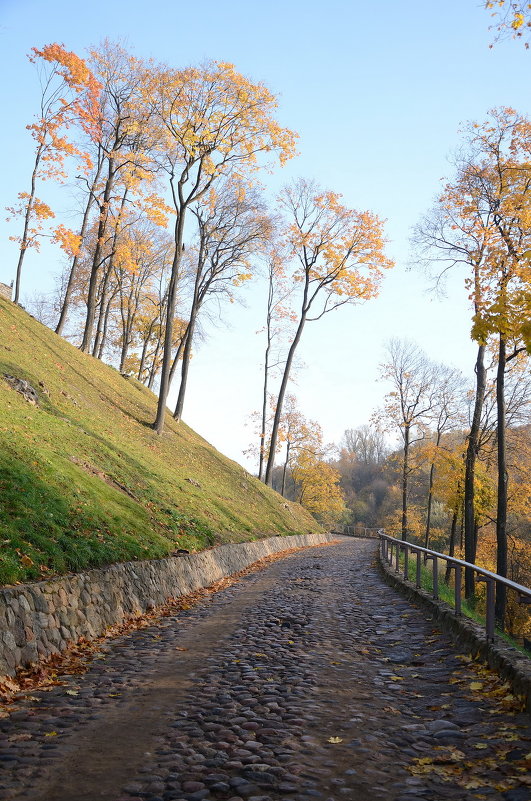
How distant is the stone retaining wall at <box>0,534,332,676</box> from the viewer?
6578mm

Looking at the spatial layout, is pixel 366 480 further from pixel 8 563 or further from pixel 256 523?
pixel 8 563

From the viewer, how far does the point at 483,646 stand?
714 centimetres

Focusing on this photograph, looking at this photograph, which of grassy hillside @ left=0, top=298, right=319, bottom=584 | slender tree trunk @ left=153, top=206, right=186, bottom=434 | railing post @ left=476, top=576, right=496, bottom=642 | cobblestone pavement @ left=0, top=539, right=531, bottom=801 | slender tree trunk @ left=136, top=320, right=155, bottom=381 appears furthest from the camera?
slender tree trunk @ left=136, top=320, right=155, bottom=381

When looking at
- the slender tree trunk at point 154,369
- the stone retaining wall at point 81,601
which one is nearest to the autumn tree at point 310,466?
the slender tree trunk at point 154,369

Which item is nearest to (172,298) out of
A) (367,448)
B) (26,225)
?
(26,225)

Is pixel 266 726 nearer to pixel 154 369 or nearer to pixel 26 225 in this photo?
pixel 26 225

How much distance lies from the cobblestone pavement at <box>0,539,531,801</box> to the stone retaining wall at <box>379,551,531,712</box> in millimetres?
235

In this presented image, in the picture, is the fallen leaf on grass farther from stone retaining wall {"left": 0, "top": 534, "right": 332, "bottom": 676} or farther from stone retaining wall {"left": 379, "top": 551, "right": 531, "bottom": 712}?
stone retaining wall {"left": 379, "top": 551, "right": 531, "bottom": 712}

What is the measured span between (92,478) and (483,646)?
8764 millimetres

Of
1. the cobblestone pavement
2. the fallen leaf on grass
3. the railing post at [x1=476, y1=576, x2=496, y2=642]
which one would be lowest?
the fallen leaf on grass

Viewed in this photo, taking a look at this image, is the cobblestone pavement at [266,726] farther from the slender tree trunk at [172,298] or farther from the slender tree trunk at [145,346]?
the slender tree trunk at [145,346]

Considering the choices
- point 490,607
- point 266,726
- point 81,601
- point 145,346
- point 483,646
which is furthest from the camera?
point 145,346

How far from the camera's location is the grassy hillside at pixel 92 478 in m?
9.02

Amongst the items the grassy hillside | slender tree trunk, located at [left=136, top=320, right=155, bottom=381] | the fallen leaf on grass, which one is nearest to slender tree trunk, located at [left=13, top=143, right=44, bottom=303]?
the grassy hillside
